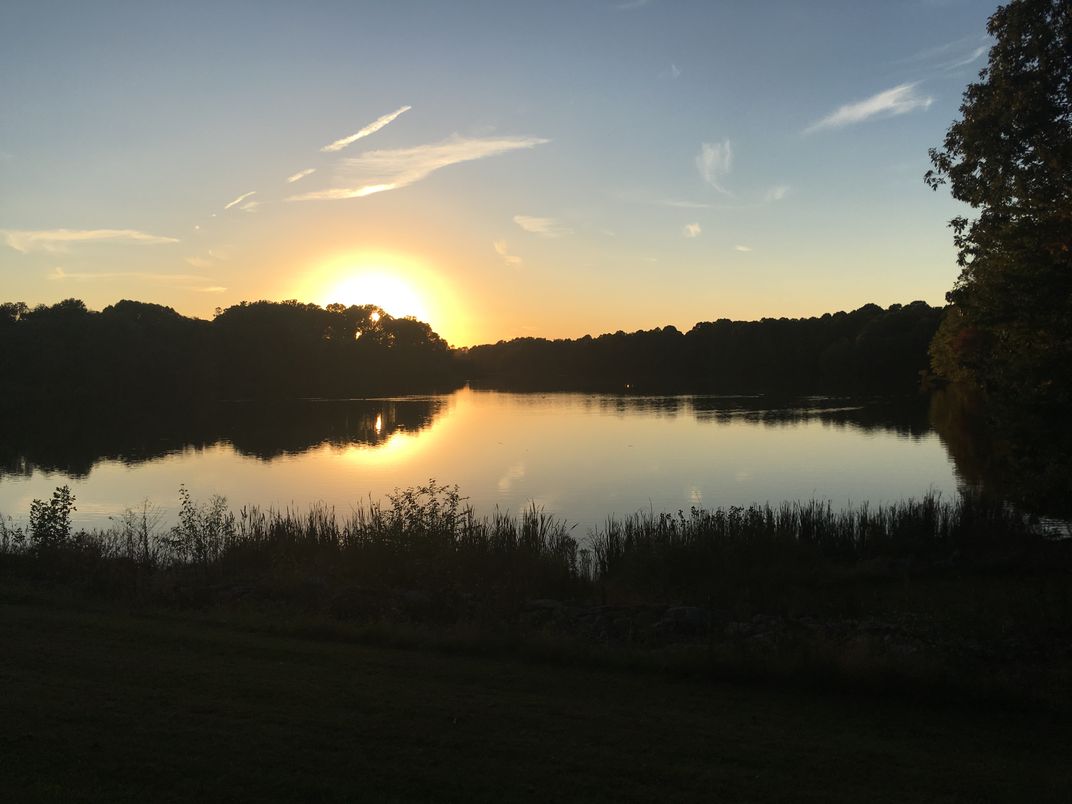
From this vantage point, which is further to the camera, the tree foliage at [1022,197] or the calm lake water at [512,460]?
the calm lake water at [512,460]

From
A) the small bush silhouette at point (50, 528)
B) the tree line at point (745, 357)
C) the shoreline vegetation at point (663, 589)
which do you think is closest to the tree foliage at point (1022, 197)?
the shoreline vegetation at point (663, 589)

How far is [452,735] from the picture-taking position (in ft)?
21.0

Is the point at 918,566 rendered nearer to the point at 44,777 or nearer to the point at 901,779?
the point at 901,779

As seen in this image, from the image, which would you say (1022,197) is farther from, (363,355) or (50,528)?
(363,355)

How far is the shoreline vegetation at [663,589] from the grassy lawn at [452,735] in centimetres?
58

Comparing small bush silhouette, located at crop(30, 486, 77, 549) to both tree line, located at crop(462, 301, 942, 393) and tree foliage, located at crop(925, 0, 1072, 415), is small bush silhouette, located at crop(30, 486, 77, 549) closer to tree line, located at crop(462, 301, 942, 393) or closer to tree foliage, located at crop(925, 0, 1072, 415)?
tree foliage, located at crop(925, 0, 1072, 415)

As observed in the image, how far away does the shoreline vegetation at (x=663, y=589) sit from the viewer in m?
8.80

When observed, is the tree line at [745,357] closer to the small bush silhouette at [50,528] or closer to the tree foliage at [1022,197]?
the tree foliage at [1022,197]

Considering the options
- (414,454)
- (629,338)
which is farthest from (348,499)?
(629,338)

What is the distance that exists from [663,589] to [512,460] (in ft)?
74.2

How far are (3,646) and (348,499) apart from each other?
62.5 feet

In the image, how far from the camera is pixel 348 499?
2734cm

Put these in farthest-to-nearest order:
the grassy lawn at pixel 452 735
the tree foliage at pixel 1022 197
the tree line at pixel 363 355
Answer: the tree line at pixel 363 355, the tree foliage at pixel 1022 197, the grassy lawn at pixel 452 735

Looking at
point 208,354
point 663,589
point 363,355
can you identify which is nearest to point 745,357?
point 363,355
